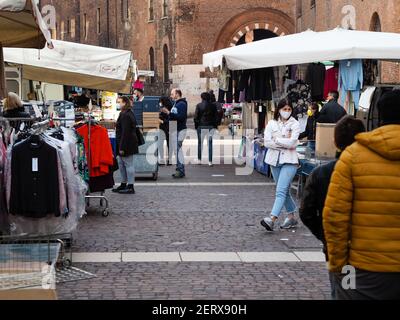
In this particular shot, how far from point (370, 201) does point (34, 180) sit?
184 inches

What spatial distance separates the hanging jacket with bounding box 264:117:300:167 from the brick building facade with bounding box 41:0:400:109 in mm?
18152

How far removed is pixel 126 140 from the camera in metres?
13.8

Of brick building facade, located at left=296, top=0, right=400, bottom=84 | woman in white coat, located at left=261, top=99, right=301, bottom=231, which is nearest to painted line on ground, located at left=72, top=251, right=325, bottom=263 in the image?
woman in white coat, located at left=261, top=99, right=301, bottom=231

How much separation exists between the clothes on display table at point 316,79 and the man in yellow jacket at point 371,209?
12.0 metres

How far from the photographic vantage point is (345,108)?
15555 mm

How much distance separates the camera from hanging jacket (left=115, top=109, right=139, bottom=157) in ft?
45.2

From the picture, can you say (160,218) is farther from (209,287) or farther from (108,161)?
(209,287)

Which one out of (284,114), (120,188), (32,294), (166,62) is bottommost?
(120,188)

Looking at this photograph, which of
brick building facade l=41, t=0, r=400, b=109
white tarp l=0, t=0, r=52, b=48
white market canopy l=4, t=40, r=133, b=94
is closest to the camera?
white tarp l=0, t=0, r=52, b=48

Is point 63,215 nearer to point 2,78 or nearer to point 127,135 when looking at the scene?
point 2,78

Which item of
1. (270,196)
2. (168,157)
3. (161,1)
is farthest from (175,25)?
(270,196)

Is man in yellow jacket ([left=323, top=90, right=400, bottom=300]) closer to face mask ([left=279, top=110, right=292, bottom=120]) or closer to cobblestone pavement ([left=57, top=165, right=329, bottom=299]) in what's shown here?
cobblestone pavement ([left=57, top=165, right=329, bottom=299])

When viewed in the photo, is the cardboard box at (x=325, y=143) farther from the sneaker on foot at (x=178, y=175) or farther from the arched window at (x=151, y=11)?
the arched window at (x=151, y=11)

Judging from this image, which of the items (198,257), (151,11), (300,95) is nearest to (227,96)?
(300,95)
